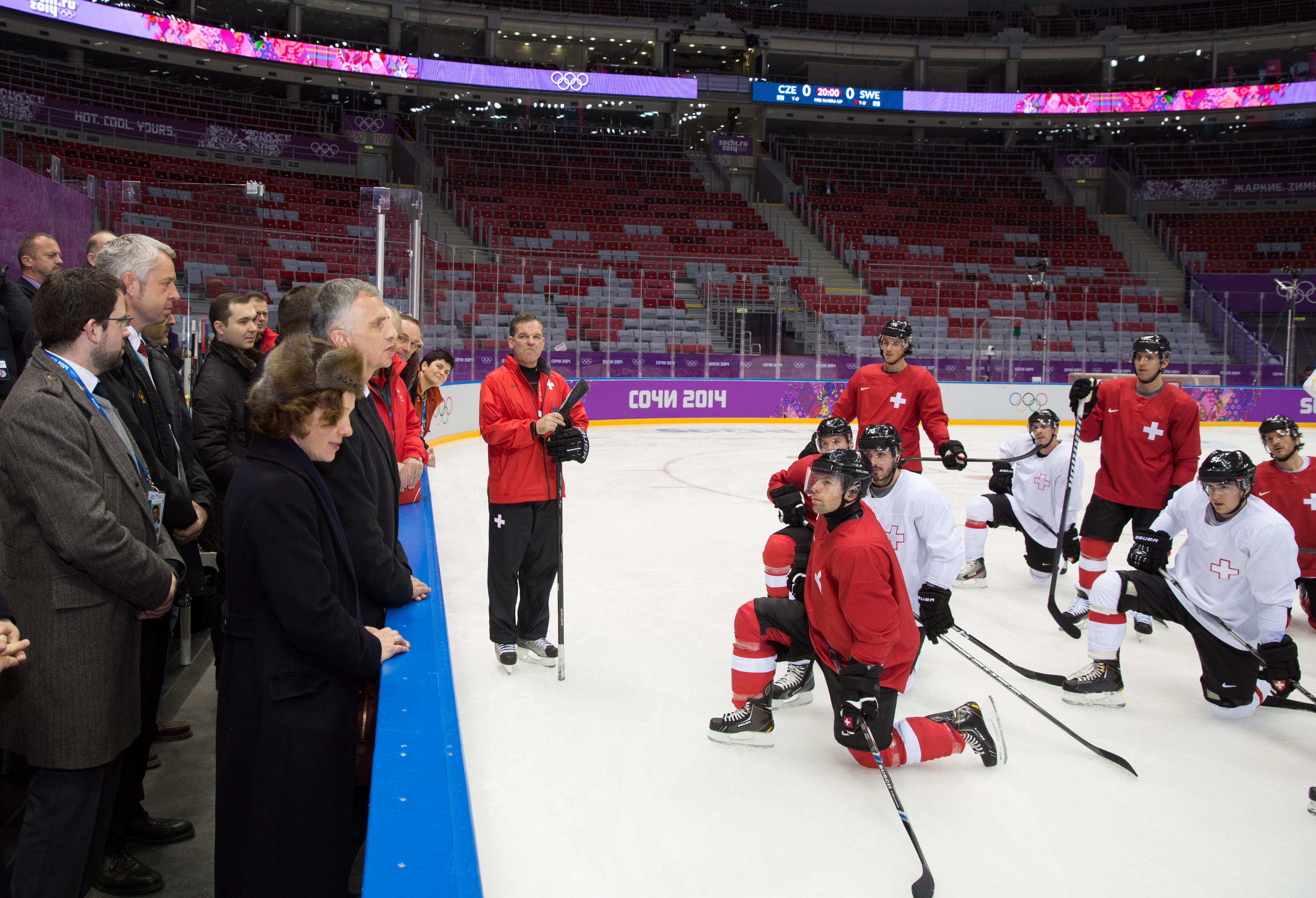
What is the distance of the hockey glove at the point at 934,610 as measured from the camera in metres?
3.64

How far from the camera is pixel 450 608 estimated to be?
498cm

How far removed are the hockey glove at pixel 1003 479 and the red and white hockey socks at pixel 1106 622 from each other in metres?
1.94

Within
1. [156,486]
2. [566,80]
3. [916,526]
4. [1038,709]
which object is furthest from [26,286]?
[566,80]

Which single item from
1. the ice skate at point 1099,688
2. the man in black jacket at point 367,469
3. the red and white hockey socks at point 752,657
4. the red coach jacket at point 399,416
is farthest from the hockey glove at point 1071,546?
the man in black jacket at point 367,469

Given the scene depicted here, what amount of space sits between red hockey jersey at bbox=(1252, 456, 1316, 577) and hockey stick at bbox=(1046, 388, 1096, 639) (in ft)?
2.88

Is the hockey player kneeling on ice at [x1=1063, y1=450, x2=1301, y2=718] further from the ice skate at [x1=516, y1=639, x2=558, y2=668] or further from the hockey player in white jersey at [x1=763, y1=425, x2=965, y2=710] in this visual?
the ice skate at [x1=516, y1=639, x2=558, y2=668]

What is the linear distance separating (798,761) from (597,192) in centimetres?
2335

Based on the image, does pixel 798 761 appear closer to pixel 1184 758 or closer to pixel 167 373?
pixel 1184 758

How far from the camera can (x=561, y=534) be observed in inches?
156

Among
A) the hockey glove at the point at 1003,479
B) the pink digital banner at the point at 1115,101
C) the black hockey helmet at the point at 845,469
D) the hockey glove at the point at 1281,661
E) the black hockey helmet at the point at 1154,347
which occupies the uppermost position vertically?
the pink digital banner at the point at 1115,101

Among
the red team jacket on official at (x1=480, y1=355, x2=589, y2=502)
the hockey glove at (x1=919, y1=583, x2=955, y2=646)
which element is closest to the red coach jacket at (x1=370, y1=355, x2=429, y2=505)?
the red team jacket on official at (x1=480, y1=355, x2=589, y2=502)

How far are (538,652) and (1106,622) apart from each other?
2533mm

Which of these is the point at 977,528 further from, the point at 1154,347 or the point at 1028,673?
the point at 1028,673

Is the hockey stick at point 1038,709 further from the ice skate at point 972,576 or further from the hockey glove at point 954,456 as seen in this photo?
the ice skate at point 972,576
